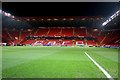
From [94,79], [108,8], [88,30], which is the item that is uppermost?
[108,8]

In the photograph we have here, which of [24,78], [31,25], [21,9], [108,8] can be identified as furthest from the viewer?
[31,25]

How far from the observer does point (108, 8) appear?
218 ft

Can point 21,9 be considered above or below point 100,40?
above

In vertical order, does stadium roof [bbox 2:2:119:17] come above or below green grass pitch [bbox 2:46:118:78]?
above

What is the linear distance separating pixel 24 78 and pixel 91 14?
70705 millimetres

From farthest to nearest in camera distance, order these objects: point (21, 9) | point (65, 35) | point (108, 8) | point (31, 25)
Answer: point (31, 25)
point (65, 35)
point (21, 9)
point (108, 8)

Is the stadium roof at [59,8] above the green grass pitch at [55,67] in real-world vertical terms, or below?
above

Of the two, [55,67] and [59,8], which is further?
[59,8]

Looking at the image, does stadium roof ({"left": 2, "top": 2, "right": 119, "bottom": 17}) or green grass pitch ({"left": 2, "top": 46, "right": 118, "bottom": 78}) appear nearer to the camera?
green grass pitch ({"left": 2, "top": 46, "right": 118, "bottom": 78})

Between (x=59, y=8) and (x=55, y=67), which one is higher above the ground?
(x=59, y=8)

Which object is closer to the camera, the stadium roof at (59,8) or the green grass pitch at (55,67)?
the green grass pitch at (55,67)

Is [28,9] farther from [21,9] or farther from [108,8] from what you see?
[108,8]

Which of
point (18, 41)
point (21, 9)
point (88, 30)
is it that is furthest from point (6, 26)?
point (88, 30)

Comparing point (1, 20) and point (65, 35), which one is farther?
point (65, 35)
